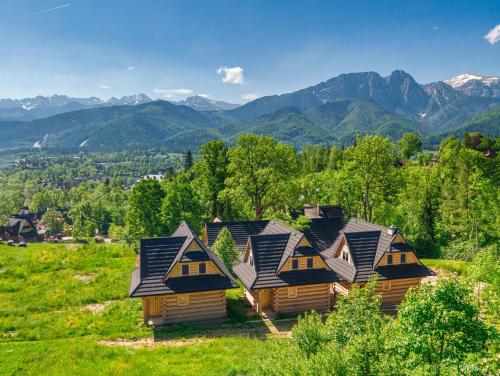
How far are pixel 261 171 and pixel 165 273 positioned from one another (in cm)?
2491

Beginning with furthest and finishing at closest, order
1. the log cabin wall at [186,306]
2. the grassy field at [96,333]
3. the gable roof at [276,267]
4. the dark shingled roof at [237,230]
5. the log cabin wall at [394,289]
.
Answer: the dark shingled roof at [237,230]
the log cabin wall at [394,289]
the gable roof at [276,267]
the log cabin wall at [186,306]
the grassy field at [96,333]

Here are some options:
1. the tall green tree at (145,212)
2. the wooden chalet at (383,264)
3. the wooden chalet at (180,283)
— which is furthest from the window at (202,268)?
the tall green tree at (145,212)

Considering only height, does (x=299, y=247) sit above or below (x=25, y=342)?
above

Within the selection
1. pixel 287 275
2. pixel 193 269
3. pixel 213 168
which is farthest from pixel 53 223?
pixel 287 275

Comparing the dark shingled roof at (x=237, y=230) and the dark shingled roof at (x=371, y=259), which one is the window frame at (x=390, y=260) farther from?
the dark shingled roof at (x=237, y=230)

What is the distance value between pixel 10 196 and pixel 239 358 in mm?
191334

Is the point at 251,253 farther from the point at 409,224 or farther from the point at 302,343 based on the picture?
the point at 409,224

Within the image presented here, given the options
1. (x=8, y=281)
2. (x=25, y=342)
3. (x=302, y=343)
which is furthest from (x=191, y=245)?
(x=8, y=281)

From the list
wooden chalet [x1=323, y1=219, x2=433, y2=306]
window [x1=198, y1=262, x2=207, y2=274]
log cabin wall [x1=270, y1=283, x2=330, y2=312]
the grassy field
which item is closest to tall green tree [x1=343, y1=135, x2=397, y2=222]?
wooden chalet [x1=323, y1=219, x2=433, y2=306]

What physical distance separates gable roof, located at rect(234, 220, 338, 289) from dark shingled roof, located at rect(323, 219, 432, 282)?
202 centimetres

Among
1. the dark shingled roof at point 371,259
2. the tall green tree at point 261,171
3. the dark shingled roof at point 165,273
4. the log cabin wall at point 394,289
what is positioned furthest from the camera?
the tall green tree at point 261,171

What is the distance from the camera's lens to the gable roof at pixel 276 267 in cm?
3066

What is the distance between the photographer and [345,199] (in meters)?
56.4

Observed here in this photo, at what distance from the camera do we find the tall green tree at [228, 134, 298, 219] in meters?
52.1
